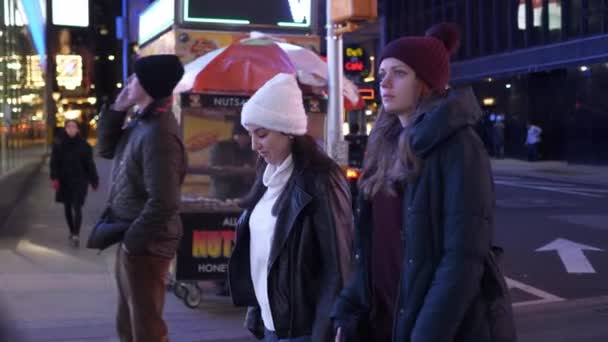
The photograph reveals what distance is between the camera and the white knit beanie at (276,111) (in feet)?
12.3

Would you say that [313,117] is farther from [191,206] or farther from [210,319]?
[210,319]

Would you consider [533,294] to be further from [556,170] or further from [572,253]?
[556,170]

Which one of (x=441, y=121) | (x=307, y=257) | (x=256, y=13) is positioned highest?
(x=256, y=13)

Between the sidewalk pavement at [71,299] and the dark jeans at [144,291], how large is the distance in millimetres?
621

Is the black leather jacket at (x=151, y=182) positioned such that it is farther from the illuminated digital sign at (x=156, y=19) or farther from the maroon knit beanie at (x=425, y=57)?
the illuminated digital sign at (x=156, y=19)

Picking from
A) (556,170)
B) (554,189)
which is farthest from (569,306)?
(556,170)

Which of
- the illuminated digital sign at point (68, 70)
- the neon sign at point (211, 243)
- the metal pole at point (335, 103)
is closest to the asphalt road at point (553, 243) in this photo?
the metal pole at point (335, 103)

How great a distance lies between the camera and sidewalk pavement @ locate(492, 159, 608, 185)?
88.8ft

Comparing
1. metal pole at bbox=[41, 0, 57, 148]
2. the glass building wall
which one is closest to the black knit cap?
the glass building wall

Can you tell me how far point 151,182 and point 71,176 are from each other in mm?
7863

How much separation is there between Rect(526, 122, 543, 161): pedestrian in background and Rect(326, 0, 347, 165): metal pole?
27211 millimetres

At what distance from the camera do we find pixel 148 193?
4922mm

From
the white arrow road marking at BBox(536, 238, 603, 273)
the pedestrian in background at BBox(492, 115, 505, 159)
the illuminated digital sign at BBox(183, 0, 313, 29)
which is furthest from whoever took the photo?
the pedestrian in background at BBox(492, 115, 505, 159)

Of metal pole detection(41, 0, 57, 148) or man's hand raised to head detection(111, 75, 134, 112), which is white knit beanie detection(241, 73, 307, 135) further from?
metal pole detection(41, 0, 57, 148)
